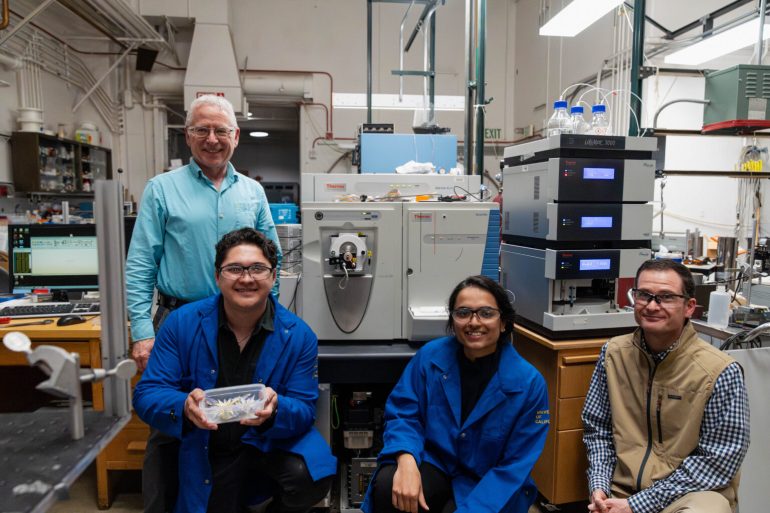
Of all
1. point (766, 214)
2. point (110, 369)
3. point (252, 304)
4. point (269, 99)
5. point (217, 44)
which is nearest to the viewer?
point (110, 369)

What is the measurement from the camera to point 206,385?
150 cm

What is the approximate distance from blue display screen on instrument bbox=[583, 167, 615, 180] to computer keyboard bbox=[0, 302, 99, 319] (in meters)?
2.21

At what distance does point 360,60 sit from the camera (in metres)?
6.29

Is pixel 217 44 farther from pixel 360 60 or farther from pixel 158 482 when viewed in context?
pixel 158 482

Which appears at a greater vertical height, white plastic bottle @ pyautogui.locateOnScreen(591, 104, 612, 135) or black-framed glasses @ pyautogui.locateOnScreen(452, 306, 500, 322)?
white plastic bottle @ pyautogui.locateOnScreen(591, 104, 612, 135)

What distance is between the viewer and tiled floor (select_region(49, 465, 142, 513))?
2230mm

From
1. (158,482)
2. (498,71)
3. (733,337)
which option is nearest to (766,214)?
(498,71)

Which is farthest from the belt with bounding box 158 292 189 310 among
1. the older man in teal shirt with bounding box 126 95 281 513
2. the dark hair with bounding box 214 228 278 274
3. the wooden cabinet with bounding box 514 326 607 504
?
the wooden cabinet with bounding box 514 326 607 504

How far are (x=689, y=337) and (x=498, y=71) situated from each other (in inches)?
229

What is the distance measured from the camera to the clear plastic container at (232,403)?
139cm

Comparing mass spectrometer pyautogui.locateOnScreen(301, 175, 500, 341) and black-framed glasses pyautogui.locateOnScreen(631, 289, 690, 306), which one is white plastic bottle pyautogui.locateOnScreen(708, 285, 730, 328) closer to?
black-framed glasses pyautogui.locateOnScreen(631, 289, 690, 306)

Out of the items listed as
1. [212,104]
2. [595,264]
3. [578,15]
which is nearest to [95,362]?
[212,104]

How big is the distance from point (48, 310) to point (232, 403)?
1425 mm

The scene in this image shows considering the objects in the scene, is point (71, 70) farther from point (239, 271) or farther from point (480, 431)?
point (480, 431)
